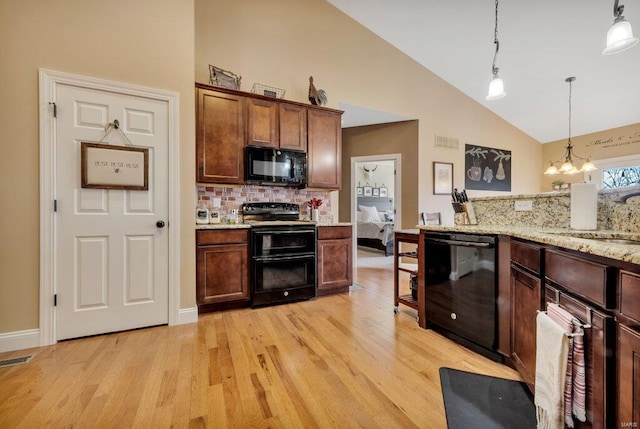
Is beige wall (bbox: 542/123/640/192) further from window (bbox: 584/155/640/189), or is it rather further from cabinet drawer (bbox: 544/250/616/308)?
cabinet drawer (bbox: 544/250/616/308)

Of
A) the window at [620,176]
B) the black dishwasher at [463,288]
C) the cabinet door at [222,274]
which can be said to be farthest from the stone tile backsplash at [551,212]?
the window at [620,176]

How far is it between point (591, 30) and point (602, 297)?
4.58 meters

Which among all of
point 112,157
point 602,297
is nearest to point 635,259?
point 602,297

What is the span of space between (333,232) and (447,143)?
333 centimetres

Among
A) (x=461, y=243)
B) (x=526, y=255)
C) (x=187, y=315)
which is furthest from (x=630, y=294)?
(x=187, y=315)

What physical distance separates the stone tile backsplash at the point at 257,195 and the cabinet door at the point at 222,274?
68 cm

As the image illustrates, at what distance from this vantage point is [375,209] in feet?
27.3

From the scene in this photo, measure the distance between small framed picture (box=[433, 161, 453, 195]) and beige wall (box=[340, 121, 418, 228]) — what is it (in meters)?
0.43

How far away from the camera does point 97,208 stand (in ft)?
7.63

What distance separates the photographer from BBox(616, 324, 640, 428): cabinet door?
86cm

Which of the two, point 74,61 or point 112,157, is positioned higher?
point 74,61

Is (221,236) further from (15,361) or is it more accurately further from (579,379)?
(579,379)

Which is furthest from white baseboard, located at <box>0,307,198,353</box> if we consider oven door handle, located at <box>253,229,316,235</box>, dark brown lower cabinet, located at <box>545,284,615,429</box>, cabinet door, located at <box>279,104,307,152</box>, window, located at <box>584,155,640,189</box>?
window, located at <box>584,155,640,189</box>

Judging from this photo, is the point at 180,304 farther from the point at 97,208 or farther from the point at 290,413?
the point at 290,413
